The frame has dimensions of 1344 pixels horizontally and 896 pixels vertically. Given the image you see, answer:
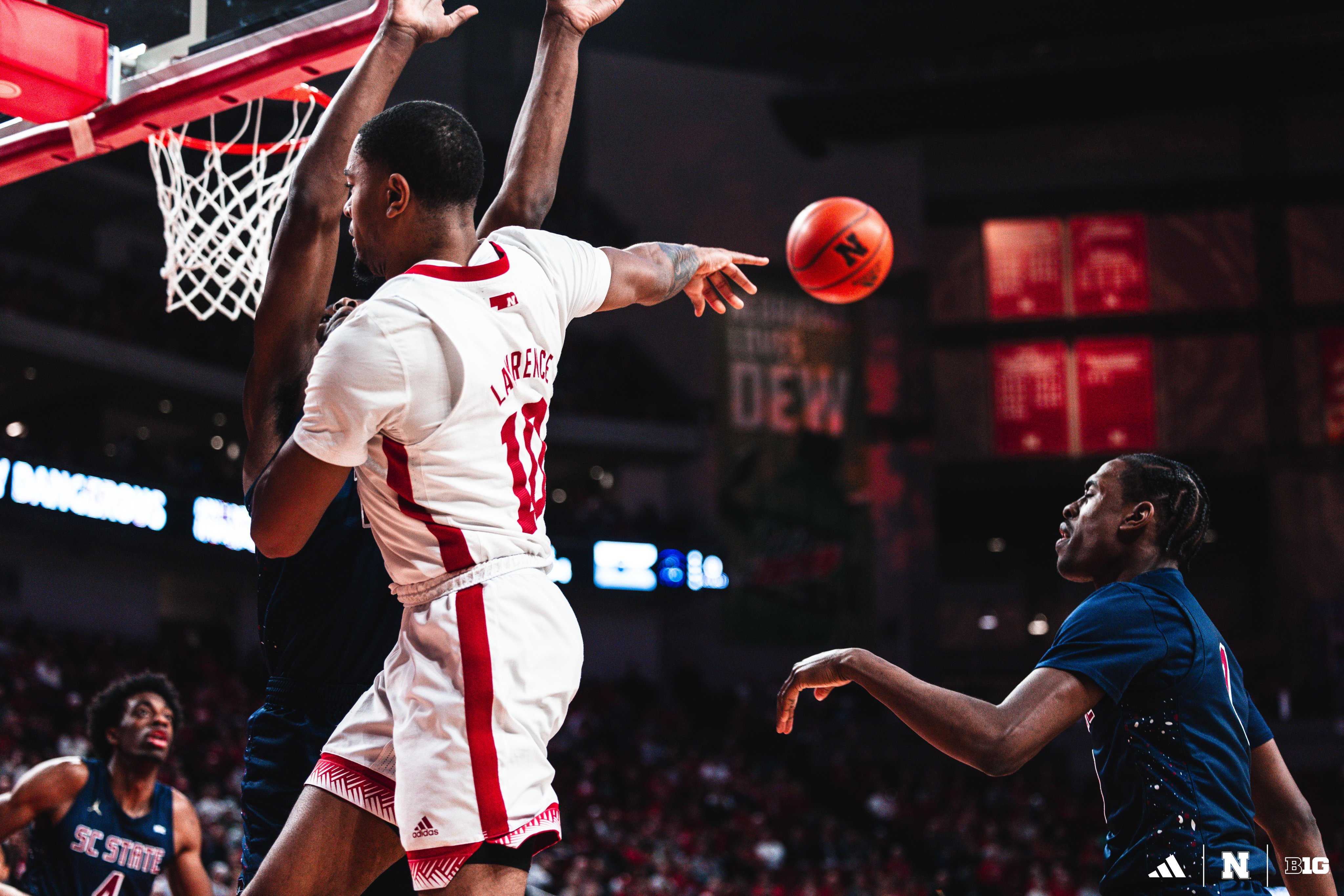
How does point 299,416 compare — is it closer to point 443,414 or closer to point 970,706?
point 443,414

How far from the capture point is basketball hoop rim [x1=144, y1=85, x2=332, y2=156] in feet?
14.4

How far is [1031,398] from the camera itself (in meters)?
21.2

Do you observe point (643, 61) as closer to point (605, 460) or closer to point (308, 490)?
point (605, 460)

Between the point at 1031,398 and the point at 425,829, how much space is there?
20.3m

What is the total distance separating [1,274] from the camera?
16.7 m

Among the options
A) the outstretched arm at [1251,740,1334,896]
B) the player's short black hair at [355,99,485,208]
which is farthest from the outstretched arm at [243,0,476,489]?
the outstretched arm at [1251,740,1334,896]

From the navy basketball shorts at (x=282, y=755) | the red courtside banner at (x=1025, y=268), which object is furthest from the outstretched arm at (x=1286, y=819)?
the red courtside banner at (x=1025, y=268)

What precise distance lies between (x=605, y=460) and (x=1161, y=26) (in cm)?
1153

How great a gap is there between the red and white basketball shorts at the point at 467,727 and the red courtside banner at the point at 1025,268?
20.3 m

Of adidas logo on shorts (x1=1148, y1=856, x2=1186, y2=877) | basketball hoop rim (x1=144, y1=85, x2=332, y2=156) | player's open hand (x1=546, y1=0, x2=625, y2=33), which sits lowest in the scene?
adidas logo on shorts (x1=1148, y1=856, x2=1186, y2=877)

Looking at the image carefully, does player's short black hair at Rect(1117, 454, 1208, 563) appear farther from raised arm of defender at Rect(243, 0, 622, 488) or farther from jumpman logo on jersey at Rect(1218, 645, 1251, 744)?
raised arm of defender at Rect(243, 0, 622, 488)

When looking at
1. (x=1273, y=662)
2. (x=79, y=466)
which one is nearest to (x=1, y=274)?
(x=79, y=466)

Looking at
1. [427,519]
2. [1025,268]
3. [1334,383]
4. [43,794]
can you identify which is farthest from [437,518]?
[1334,383]

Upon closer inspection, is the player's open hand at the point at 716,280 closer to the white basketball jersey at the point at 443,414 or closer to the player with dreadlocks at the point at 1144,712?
the white basketball jersey at the point at 443,414
